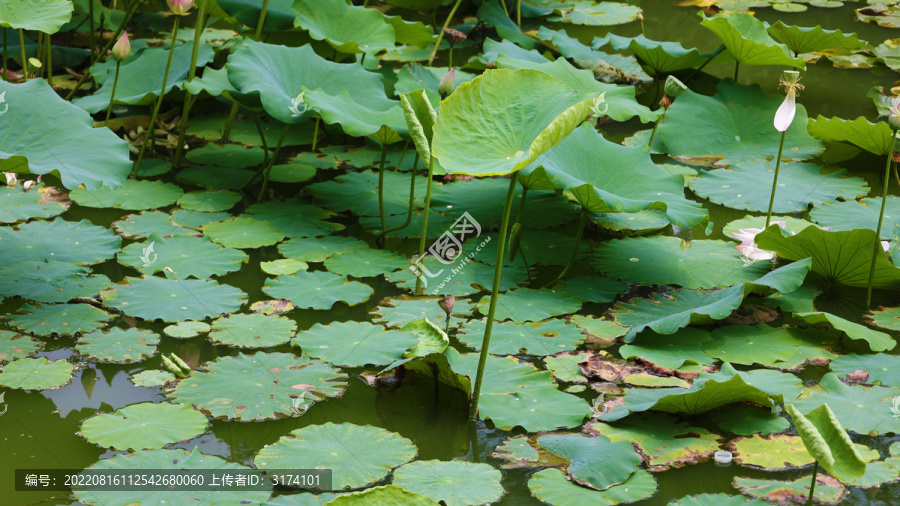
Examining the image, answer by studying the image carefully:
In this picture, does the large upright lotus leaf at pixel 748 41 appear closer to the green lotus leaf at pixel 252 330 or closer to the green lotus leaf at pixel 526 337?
the green lotus leaf at pixel 526 337

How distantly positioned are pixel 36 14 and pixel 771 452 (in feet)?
10.7

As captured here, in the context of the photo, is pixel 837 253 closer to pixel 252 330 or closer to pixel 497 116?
pixel 497 116

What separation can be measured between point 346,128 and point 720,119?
6.39 feet

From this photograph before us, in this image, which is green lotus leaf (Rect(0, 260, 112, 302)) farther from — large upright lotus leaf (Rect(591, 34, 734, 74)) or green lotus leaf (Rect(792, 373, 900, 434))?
large upright lotus leaf (Rect(591, 34, 734, 74))

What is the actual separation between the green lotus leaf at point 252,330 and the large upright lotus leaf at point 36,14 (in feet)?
5.36

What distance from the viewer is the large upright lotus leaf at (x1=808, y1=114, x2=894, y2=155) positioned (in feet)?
11.0

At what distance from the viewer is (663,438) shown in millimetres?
2051

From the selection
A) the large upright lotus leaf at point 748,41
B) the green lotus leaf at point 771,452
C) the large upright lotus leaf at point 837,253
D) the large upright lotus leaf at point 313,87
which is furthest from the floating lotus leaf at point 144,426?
the large upright lotus leaf at point 748,41

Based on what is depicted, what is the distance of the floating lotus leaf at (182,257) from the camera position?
2.82 metres

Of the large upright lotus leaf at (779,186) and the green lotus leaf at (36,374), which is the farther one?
the large upright lotus leaf at (779,186)

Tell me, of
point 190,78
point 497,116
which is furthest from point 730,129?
point 190,78

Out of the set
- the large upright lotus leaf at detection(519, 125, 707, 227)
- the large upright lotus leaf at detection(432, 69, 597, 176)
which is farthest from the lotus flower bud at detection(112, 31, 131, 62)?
the large upright lotus leaf at detection(432, 69, 597, 176)

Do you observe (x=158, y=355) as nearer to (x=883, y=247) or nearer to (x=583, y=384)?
(x=583, y=384)

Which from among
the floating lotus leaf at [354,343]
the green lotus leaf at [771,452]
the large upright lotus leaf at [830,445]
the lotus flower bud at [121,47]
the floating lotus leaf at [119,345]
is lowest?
the floating lotus leaf at [119,345]
